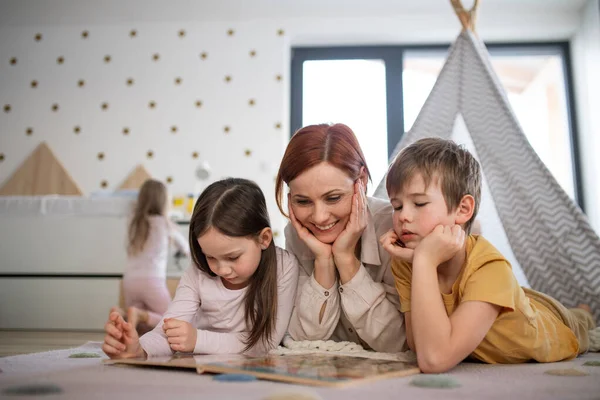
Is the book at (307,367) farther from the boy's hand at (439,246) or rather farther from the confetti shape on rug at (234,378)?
the boy's hand at (439,246)

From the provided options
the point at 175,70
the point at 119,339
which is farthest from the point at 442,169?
the point at 175,70

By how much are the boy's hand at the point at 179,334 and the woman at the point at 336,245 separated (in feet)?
0.88

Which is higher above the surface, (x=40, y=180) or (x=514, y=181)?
(x=40, y=180)

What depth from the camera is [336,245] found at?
47.9 inches

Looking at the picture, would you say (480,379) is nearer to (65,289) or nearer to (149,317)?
(149,317)

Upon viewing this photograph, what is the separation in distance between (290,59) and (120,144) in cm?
148

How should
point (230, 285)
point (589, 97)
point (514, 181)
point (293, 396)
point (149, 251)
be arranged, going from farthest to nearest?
1. point (589, 97)
2. point (149, 251)
3. point (514, 181)
4. point (230, 285)
5. point (293, 396)

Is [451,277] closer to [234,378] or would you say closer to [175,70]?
[234,378]

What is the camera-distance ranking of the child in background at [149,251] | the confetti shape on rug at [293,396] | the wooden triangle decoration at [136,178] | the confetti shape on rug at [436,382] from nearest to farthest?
the confetti shape on rug at [293,396], the confetti shape on rug at [436,382], the child in background at [149,251], the wooden triangle decoration at [136,178]

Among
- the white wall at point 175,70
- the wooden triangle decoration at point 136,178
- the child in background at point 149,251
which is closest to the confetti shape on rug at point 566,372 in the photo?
the child in background at point 149,251

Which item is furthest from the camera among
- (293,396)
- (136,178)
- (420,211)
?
(136,178)

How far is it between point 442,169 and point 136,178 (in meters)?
3.25

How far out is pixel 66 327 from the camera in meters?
2.89

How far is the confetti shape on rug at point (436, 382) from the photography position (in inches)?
31.2
